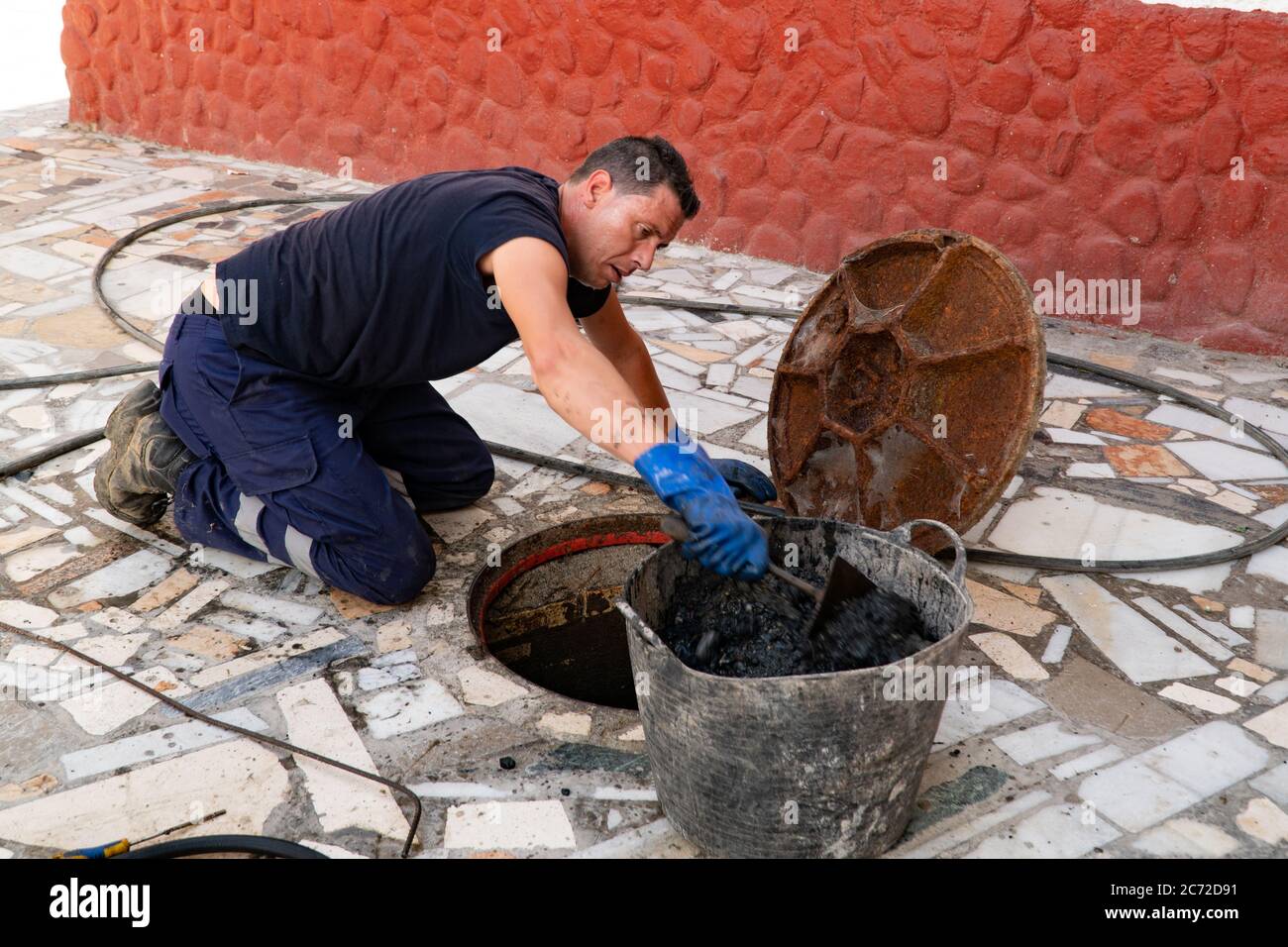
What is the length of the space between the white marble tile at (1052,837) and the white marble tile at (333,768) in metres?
1.36

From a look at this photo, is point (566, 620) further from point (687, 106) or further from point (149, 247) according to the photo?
point (149, 247)

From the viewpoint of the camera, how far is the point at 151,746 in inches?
119

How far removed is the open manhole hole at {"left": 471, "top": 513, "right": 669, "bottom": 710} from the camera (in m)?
4.02

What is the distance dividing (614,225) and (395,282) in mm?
638

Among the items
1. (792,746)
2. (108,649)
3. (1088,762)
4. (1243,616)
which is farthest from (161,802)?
(1243,616)

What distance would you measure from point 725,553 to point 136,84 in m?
7.54

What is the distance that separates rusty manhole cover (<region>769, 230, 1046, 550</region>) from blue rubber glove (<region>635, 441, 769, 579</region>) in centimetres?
111

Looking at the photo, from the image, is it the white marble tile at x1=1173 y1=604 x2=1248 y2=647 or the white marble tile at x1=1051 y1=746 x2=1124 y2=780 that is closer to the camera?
the white marble tile at x1=1051 y1=746 x2=1124 y2=780

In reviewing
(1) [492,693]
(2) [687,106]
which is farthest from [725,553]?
(2) [687,106]

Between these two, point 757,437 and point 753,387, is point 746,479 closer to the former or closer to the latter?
point 757,437

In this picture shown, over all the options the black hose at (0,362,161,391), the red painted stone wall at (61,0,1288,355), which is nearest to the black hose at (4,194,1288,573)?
the black hose at (0,362,161,391)

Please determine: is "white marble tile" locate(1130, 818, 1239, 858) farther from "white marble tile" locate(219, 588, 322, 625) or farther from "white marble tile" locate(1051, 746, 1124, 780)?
"white marble tile" locate(219, 588, 322, 625)

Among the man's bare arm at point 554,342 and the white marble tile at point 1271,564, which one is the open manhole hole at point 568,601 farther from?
the white marble tile at point 1271,564
